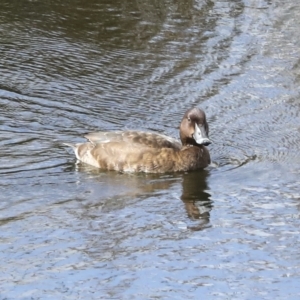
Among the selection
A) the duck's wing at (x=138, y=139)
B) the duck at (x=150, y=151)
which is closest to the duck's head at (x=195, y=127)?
the duck at (x=150, y=151)

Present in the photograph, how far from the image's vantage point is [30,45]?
1366cm

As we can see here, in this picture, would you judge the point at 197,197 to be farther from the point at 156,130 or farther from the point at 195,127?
the point at 156,130

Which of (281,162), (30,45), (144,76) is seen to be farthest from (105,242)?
(30,45)

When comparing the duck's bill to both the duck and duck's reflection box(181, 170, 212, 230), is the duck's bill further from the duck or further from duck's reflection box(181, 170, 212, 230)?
duck's reflection box(181, 170, 212, 230)

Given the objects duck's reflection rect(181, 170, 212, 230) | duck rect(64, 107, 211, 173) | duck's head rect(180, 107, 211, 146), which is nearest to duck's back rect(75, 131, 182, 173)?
duck rect(64, 107, 211, 173)

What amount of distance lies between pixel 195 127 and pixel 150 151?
1.67 ft

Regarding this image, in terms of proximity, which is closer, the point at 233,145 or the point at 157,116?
the point at 233,145

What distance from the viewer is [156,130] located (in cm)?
1101

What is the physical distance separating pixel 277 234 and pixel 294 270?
773mm

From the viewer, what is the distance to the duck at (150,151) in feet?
32.9

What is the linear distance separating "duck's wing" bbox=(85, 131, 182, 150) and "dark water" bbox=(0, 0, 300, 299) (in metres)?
0.35

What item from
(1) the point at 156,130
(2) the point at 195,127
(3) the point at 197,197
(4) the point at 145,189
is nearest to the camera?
(3) the point at 197,197

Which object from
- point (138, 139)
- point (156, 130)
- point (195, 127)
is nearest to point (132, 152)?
point (138, 139)

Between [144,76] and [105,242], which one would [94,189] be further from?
[144,76]
